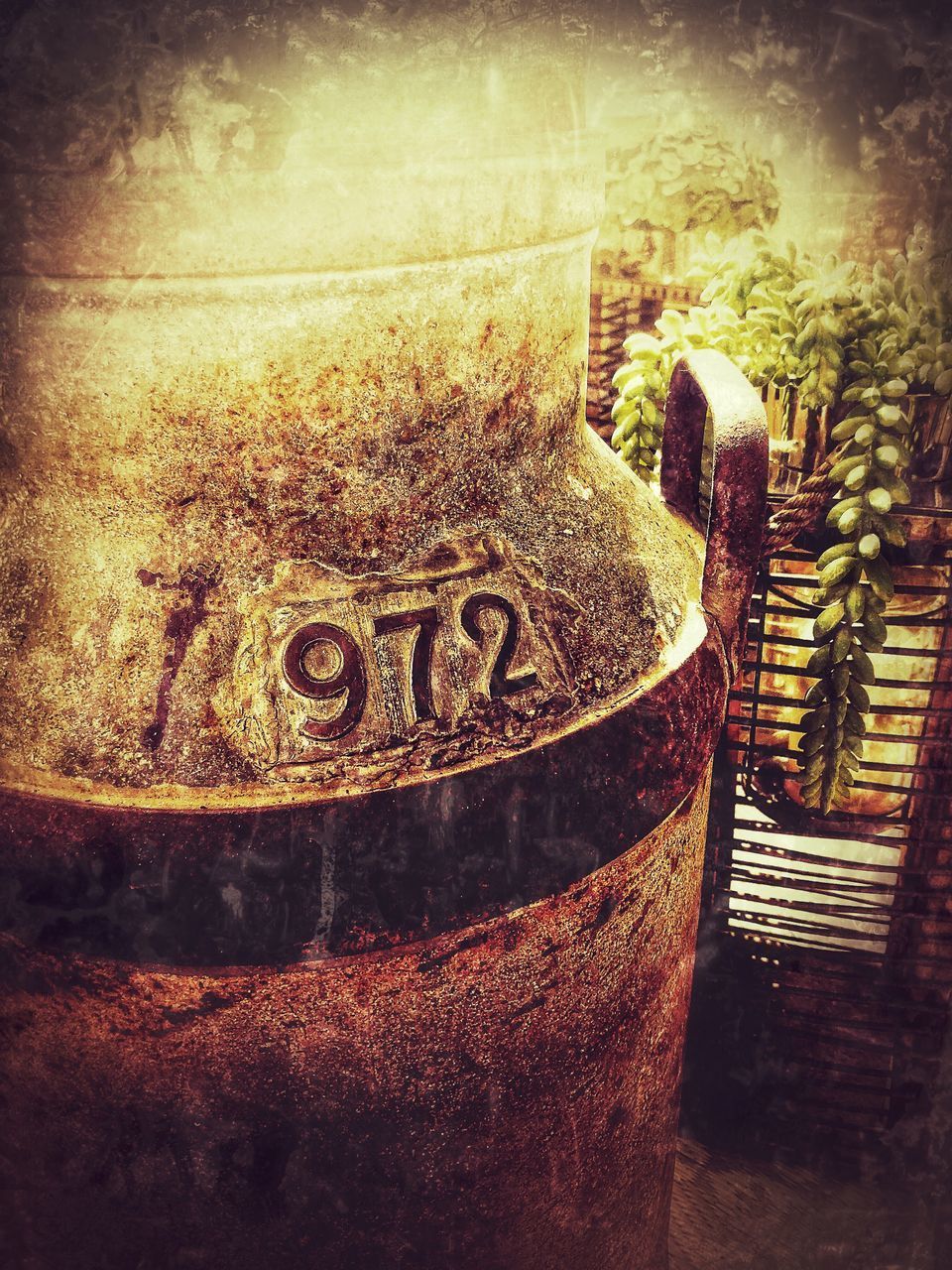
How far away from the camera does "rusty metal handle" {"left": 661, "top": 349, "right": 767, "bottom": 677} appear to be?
→ 1340mm

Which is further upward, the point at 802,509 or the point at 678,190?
the point at 678,190

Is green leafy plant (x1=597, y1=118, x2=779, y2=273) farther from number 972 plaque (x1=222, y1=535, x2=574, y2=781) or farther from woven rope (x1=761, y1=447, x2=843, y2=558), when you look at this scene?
number 972 plaque (x1=222, y1=535, x2=574, y2=781)

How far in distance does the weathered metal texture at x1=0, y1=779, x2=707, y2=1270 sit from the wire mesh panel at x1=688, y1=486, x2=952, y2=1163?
858 millimetres

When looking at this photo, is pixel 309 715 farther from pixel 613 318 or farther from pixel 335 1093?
pixel 613 318

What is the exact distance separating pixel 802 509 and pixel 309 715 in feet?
3.50

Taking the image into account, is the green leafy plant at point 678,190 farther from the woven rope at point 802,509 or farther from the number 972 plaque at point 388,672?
the number 972 plaque at point 388,672

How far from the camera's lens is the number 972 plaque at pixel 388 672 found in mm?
1107

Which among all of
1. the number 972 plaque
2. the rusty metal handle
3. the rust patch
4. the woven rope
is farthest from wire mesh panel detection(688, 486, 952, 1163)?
the rust patch

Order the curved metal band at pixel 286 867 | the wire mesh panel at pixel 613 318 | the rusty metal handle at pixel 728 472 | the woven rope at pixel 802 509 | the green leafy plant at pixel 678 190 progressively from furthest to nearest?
the wire mesh panel at pixel 613 318 < the green leafy plant at pixel 678 190 < the woven rope at pixel 802 509 < the rusty metal handle at pixel 728 472 < the curved metal band at pixel 286 867

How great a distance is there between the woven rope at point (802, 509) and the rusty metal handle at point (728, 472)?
133 millimetres

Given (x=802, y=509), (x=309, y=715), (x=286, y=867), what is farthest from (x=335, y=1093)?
(x=802, y=509)

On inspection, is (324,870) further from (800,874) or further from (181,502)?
(800,874)

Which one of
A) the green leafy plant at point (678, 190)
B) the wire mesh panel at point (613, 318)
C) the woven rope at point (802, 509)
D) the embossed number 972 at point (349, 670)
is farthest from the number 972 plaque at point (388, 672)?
the wire mesh panel at point (613, 318)

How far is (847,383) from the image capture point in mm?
1811
